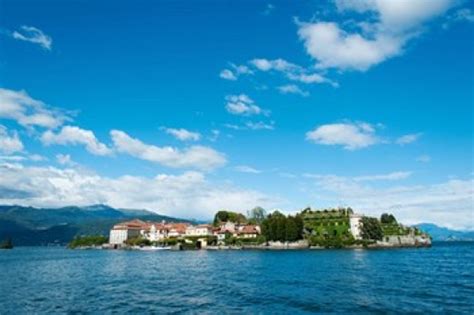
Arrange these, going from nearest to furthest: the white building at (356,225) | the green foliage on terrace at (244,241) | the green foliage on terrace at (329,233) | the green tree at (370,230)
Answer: the green foliage on terrace at (329,233) → the green foliage on terrace at (244,241) → the green tree at (370,230) → the white building at (356,225)

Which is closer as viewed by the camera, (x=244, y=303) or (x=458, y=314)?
(x=458, y=314)

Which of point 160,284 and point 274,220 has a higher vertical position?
point 274,220

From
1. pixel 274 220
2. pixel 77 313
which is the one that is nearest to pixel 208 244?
pixel 274 220

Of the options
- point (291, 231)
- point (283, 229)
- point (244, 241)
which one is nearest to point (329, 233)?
point (291, 231)

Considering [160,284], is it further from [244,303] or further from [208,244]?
[208,244]

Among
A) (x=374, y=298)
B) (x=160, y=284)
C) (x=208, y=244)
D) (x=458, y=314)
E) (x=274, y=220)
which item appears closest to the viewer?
(x=458, y=314)

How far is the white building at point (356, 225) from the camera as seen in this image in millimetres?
186062

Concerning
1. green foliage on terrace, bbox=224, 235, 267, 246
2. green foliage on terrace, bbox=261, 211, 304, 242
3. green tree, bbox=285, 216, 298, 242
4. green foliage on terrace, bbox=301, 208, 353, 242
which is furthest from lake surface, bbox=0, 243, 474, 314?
green foliage on terrace, bbox=224, 235, 267, 246

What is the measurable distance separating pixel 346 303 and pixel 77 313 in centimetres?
2363

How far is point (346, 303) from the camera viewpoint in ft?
133

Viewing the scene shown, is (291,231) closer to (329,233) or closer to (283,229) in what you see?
(283,229)

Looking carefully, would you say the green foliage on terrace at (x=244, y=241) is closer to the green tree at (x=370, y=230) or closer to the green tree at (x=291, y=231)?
the green tree at (x=291, y=231)

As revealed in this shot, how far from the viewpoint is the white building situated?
610ft

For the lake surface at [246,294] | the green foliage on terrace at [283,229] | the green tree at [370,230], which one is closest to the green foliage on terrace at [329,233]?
the green tree at [370,230]
